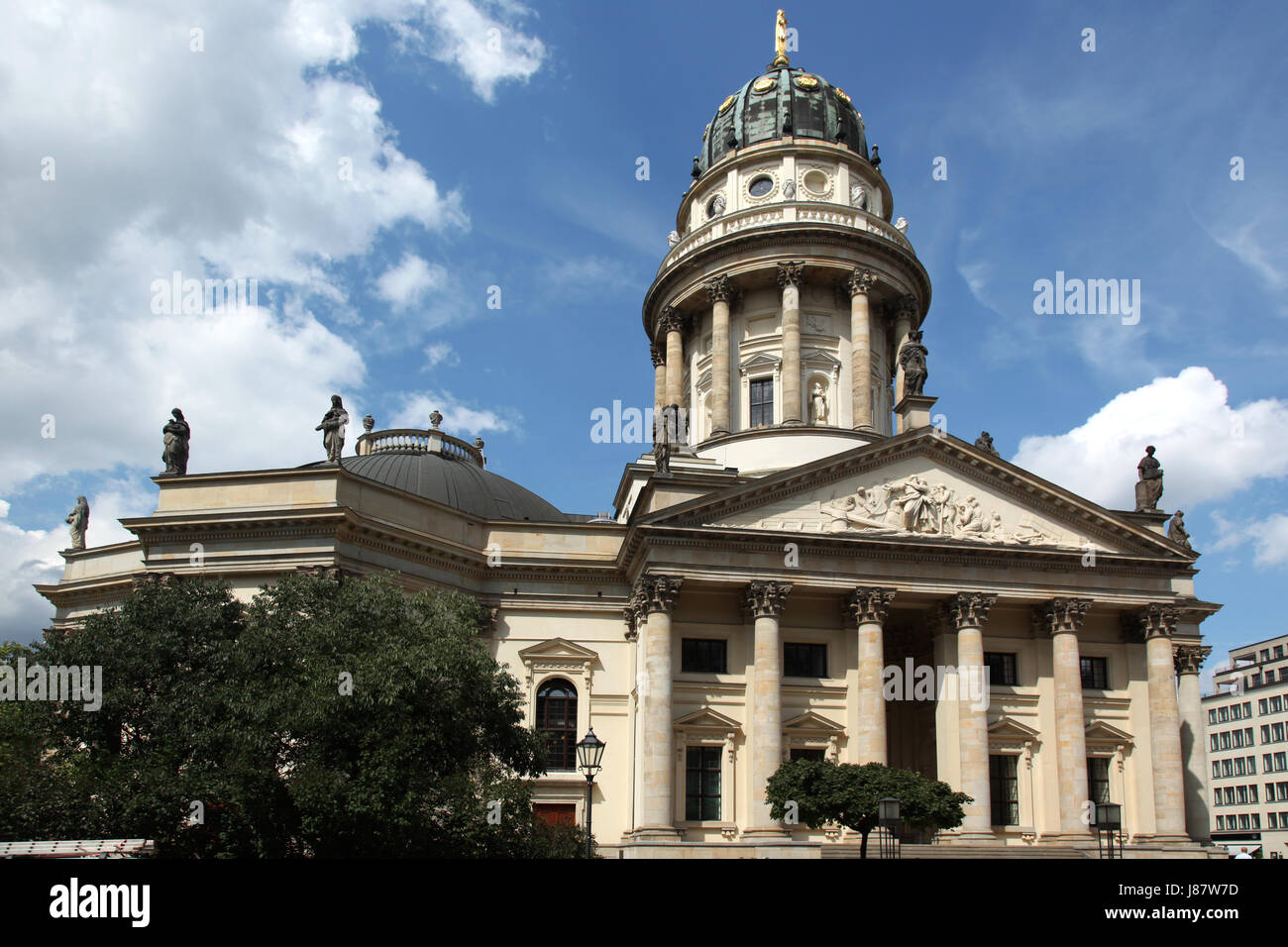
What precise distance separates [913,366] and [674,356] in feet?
44.0

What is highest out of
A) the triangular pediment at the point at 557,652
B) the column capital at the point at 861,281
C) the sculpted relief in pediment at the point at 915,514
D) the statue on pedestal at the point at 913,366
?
the column capital at the point at 861,281

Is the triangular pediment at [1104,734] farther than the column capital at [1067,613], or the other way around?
the triangular pediment at [1104,734]

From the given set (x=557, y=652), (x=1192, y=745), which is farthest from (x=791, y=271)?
(x=1192, y=745)

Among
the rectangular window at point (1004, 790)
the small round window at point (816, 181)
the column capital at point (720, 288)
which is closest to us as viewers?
the rectangular window at point (1004, 790)

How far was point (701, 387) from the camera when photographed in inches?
1868

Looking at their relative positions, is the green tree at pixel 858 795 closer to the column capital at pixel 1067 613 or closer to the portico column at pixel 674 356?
the column capital at pixel 1067 613

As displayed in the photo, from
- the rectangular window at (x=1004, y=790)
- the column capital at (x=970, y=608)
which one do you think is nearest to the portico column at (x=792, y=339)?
the column capital at (x=970, y=608)

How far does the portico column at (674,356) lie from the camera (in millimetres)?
47375

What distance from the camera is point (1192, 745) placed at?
36906mm

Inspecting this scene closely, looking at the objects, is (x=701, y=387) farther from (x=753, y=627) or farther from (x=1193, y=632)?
(x=1193, y=632)

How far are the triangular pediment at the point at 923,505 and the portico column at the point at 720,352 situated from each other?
34.5 ft
